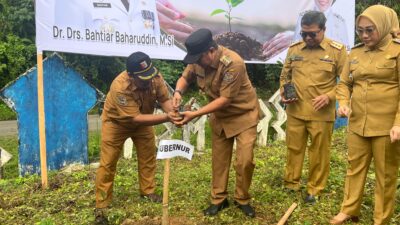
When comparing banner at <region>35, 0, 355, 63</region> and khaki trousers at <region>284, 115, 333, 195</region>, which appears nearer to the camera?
khaki trousers at <region>284, 115, 333, 195</region>

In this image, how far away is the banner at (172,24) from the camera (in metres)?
5.03

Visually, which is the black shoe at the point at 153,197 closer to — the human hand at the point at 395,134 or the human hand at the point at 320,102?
the human hand at the point at 320,102

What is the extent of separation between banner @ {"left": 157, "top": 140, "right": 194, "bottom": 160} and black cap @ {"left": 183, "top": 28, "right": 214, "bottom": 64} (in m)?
0.71

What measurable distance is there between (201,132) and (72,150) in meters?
2.10

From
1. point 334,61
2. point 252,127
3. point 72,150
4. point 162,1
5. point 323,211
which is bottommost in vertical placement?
point 323,211

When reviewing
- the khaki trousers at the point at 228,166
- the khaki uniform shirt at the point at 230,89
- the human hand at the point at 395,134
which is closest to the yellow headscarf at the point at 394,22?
the human hand at the point at 395,134

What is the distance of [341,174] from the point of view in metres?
5.29

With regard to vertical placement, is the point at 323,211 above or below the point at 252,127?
below

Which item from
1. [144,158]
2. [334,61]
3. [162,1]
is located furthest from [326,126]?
[162,1]

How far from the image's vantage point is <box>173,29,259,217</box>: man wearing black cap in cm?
374

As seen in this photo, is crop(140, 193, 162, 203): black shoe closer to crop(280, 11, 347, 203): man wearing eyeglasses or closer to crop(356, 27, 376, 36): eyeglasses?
crop(280, 11, 347, 203): man wearing eyeglasses

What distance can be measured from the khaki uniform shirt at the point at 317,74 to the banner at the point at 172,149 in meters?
1.40

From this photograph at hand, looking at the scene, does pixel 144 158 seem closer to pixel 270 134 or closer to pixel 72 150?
pixel 72 150

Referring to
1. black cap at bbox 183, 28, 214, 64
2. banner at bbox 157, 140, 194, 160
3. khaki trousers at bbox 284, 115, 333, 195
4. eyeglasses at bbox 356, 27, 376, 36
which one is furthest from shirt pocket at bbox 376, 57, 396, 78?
banner at bbox 157, 140, 194, 160
